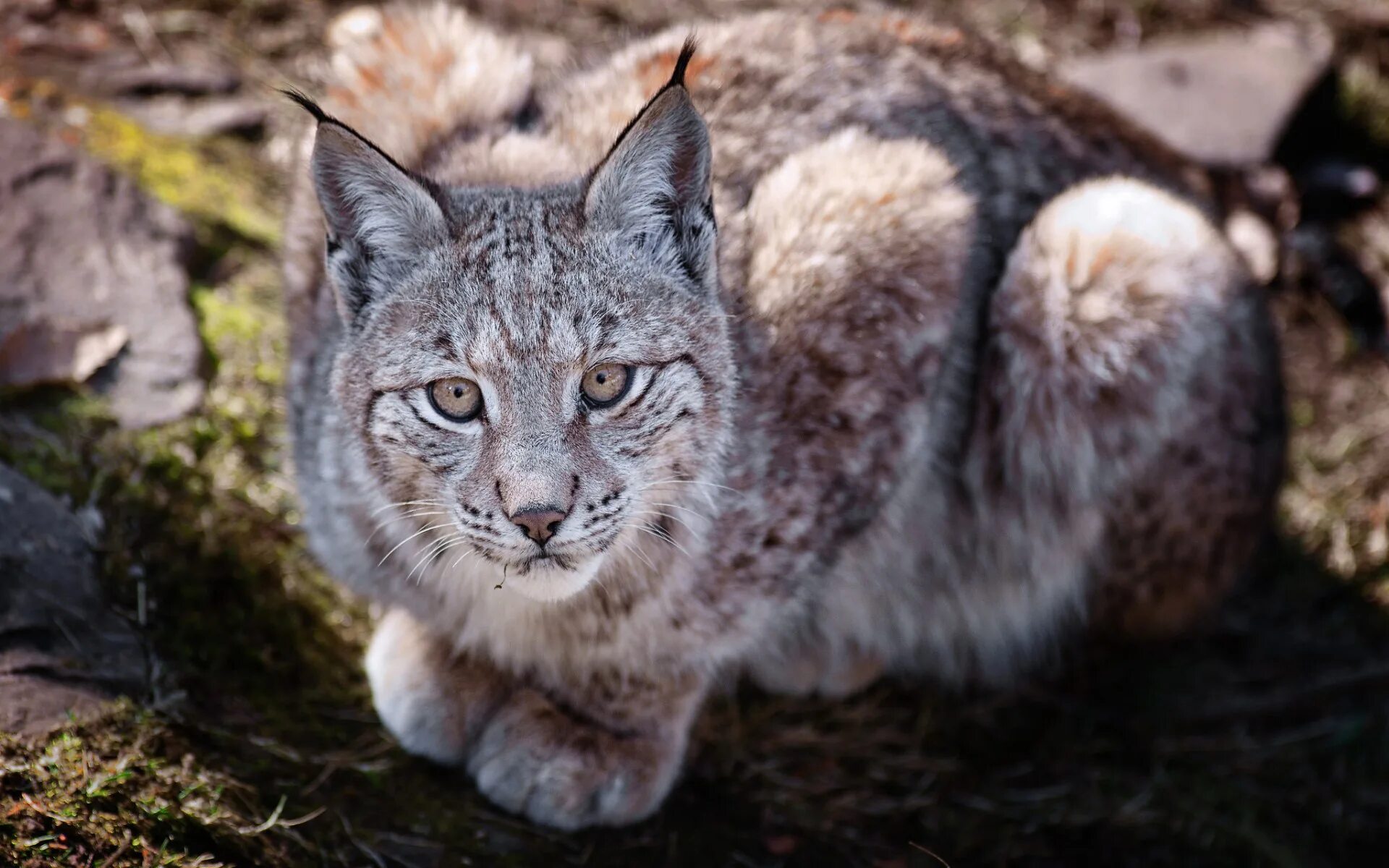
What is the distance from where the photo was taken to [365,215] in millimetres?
2688

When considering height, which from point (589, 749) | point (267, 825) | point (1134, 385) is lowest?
point (589, 749)

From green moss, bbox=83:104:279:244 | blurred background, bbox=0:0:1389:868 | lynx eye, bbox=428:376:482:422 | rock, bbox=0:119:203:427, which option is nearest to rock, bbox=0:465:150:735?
blurred background, bbox=0:0:1389:868

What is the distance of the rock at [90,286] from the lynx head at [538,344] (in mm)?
1142

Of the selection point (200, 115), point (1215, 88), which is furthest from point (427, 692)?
point (1215, 88)

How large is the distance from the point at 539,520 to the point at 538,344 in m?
0.37

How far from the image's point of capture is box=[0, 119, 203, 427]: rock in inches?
136

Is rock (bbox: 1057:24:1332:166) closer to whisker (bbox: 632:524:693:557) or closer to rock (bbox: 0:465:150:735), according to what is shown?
whisker (bbox: 632:524:693:557)

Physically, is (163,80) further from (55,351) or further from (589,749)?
(589,749)

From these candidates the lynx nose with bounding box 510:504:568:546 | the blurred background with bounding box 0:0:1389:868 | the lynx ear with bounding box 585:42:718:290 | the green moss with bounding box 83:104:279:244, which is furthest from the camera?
the green moss with bounding box 83:104:279:244

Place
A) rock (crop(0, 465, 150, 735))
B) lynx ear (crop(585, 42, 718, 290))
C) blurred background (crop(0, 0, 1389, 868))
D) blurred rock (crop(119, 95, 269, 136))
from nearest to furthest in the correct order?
lynx ear (crop(585, 42, 718, 290)), rock (crop(0, 465, 150, 735)), blurred background (crop(0, 0, 1389, 868)), blurred rock (crop(119, 95, 269, 136))

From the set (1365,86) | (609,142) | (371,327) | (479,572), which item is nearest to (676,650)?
(479,572)

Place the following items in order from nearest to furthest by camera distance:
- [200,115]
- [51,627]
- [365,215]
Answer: [365,215] < [51,627] < [200,115]

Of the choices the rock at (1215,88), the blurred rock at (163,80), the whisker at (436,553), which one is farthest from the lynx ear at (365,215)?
the rock at (1215,88)

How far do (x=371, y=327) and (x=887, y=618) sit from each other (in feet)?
6.34
